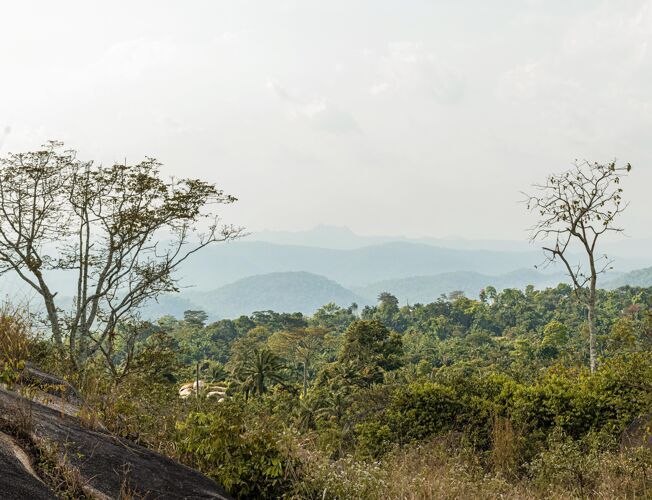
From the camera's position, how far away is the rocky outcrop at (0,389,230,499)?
388 centimetres

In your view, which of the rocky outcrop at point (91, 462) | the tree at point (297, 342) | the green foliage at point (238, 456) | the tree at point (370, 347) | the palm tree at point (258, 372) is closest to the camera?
the rocky outcrop at point (91, 462)

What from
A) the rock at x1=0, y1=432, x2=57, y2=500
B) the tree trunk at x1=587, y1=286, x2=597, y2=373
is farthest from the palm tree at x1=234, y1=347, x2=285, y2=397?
the rock at x1=0, y1=432, x2=57, y2=500

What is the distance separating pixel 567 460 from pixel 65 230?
679 inches

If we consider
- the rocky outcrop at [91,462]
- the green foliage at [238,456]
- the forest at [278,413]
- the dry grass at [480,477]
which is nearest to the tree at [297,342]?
the forest at [278,413]

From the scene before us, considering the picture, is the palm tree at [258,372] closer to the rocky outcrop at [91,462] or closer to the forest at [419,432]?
the forest at [419,432]

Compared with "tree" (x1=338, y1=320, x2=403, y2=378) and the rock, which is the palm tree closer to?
"tree" (x1=338, y1=320, x2=403, y2=378)

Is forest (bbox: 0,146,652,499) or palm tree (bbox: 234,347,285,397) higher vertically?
forest (bbox: 0,146,652,499)

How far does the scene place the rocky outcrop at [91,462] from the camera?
3.88 m

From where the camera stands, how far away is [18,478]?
3604 millimetres

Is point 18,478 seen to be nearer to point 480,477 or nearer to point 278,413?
point 480,477

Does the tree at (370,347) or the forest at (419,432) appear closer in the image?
the forest at (419,432)

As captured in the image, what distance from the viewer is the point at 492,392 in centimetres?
1172

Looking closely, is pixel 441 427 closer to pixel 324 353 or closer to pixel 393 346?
pixel 393 346

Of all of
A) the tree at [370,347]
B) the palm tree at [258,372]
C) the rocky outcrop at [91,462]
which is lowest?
the palm tree at [258,372]
